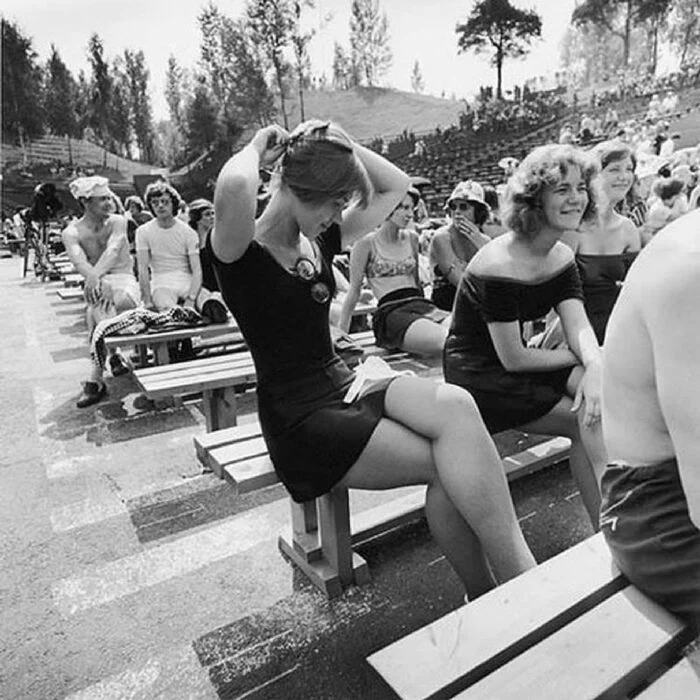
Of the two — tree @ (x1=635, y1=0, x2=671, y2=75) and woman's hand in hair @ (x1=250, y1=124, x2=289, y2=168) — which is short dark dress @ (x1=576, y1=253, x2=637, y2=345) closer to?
woman's hand in hair @ (x1=250, y1=124, x2=289, y2=168)

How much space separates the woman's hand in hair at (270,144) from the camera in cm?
188

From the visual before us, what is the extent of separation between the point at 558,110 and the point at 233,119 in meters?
23.9

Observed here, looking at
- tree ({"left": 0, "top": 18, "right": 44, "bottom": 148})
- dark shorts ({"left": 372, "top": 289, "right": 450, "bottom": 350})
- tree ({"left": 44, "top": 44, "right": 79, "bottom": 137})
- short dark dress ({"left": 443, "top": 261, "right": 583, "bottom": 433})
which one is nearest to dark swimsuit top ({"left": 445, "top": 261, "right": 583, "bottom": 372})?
short dark dress ({"left": 443, "top": 261, "right": 583, "bottom": 433})

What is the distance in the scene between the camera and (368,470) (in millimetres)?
1868

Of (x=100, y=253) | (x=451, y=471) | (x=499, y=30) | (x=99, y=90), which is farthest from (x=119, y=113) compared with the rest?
(x=451, y=471)

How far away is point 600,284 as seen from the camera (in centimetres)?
321

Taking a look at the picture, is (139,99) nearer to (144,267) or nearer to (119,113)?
(119,113)

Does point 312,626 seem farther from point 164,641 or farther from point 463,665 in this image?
point 463,665

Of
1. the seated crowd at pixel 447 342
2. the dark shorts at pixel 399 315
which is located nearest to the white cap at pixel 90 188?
the dark shorts at pixel 399 315

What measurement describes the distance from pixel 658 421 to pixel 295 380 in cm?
102

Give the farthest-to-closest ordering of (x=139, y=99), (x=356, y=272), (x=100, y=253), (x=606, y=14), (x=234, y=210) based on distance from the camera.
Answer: (x=139, y=99) → (x=606, y=14) → (x=100, y=253) → (x=356, y=272) → (x=234, y=210)

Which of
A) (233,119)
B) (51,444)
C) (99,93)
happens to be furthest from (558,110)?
(51,444)

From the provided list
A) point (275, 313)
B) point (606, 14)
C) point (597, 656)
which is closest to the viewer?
point (597, 656)

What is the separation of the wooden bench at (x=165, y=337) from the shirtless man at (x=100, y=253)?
51cm
